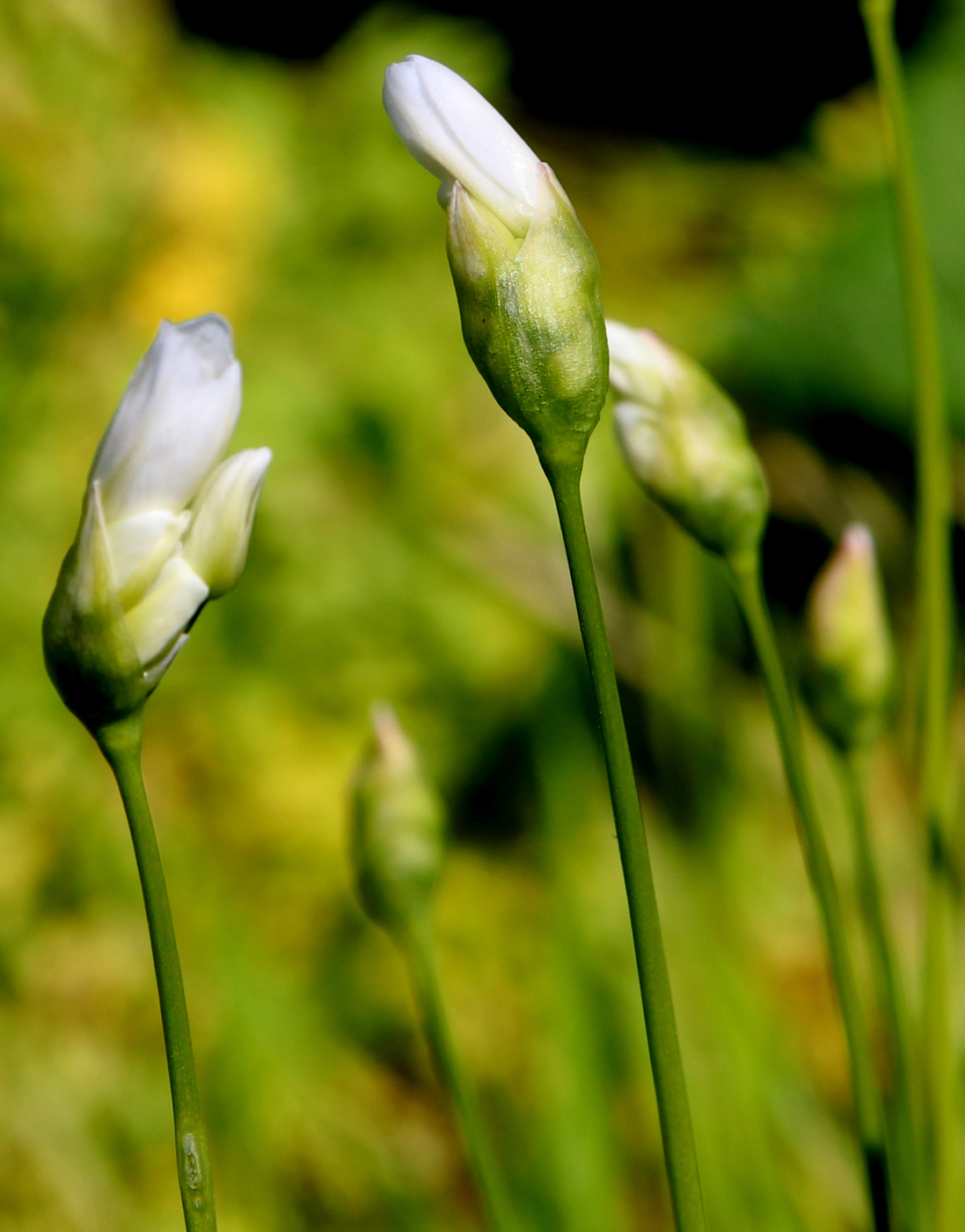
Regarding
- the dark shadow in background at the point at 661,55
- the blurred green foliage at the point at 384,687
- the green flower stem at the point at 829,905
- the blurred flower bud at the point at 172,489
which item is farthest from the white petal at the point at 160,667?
the dark shadow in background at the point at 661,55

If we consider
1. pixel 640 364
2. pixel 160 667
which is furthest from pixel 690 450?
pixel 160 667

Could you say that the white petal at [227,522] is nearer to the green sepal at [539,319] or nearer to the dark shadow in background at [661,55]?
the green sepal at [539,319]

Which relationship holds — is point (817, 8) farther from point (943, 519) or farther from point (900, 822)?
point (943, 519)

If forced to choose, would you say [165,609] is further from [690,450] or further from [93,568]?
[690,450]

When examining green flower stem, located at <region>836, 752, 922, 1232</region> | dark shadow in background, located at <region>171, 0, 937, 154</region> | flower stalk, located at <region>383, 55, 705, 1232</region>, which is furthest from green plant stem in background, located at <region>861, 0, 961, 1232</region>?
dark shadow in background, located at <region>171, 0, 937, 154</region>

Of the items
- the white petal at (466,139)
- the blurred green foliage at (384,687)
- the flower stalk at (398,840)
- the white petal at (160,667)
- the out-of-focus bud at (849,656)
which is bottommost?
the blurred green foliage at (384,687)

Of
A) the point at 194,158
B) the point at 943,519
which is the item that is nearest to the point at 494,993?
the point at 943,519
